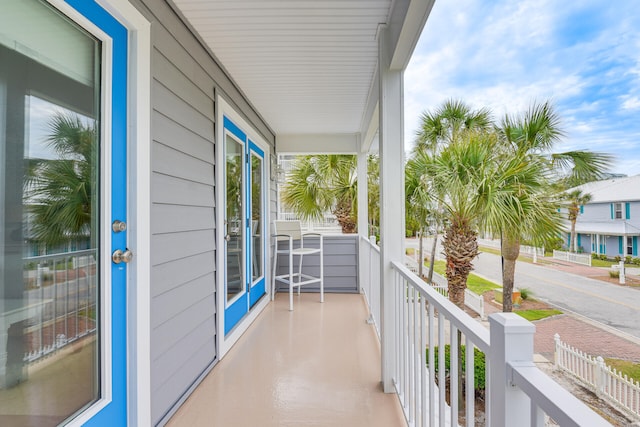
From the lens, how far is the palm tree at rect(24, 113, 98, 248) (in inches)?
44.3

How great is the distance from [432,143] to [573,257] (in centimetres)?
125

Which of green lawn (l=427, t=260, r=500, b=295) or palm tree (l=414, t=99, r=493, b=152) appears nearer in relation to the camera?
green lawn (l=427, t=260, r=500, b=295)

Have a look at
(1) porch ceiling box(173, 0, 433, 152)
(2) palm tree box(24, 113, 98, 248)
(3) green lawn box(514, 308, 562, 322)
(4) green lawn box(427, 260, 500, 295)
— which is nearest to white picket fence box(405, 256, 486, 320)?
(4) green lawn box(427, 260, 500, 295)

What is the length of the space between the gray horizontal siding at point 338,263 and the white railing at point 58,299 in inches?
150

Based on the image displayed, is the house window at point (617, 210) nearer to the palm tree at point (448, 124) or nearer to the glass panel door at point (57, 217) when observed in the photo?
the palm tree at point (448, 124)

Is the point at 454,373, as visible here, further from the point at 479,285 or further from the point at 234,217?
the point at 234,217

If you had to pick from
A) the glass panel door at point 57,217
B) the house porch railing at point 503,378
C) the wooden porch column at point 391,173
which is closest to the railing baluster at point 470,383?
the house porch railing at point 503,378

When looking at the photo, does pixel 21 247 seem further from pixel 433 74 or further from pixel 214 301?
pixel 433 74

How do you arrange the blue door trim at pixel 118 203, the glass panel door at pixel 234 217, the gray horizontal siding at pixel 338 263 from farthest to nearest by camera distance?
the gray horizontal siding at pixel 338 263, the glass panel door at pixel 234 217, the blue door trim at pixel 118 203

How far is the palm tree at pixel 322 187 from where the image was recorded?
6.09m

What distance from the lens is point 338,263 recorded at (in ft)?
16.9

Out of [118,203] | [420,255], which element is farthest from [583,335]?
[118,203]

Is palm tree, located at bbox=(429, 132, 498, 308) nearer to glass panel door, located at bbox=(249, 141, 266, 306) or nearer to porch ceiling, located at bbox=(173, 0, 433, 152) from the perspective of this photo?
porch ceiling, located at bbox=(173, 0, 433, 152)

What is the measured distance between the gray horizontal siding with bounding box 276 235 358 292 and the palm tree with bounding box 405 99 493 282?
9.77ft
